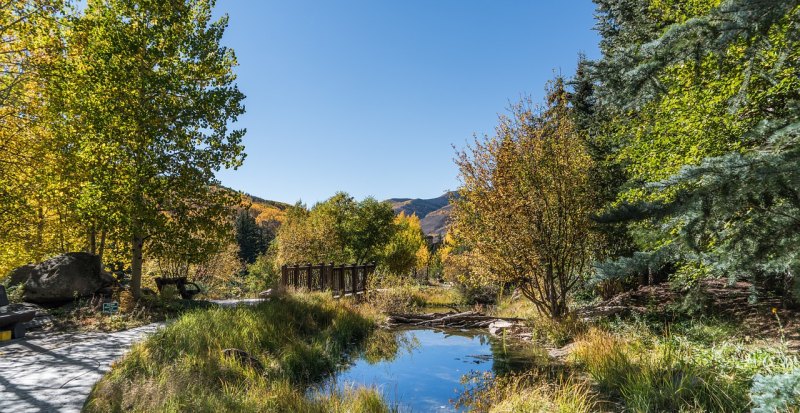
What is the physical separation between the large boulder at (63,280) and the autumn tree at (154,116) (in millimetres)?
1296

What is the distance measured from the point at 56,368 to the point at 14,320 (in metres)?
3.01

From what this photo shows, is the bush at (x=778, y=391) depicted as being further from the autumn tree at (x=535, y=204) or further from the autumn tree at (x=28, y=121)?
the autumn tree at (x=28, y=121)

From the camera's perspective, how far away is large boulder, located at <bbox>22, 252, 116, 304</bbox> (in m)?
10.7

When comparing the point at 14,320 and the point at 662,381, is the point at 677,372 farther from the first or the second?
the point at 14,320

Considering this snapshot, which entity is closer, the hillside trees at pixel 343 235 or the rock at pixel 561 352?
the rock at pixel 561 352

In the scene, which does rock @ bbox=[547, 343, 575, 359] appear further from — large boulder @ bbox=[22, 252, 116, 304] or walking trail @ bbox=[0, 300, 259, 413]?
large boulder @ bbox=[22, 252, 116, 304]

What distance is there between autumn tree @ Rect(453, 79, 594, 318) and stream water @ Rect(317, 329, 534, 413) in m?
2.29

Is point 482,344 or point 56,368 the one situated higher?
point 56,368

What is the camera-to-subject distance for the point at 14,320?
7793mm

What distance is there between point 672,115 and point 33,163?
18164 millimetres

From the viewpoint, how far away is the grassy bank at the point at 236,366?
200 inches

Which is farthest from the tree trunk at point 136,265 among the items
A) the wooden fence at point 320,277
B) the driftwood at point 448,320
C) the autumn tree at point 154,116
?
the driftwood at point 448,320

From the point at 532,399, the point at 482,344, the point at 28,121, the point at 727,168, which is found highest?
the point at 28,121

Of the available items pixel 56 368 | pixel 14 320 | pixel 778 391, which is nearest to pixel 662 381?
pixel 778 391
